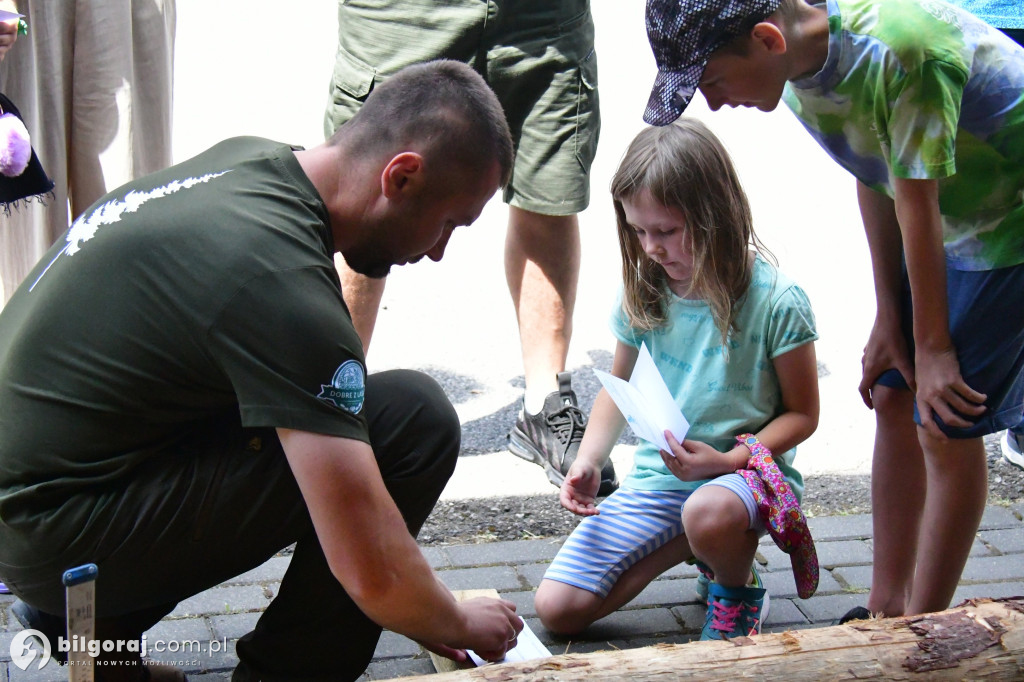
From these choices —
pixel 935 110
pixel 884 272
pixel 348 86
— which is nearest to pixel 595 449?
pixel 884 272

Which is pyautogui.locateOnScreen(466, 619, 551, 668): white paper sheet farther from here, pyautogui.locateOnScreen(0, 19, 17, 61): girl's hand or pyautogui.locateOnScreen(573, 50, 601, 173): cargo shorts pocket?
pyautogui.locateOnScreen(0, 19, 17, 61): girl's hand

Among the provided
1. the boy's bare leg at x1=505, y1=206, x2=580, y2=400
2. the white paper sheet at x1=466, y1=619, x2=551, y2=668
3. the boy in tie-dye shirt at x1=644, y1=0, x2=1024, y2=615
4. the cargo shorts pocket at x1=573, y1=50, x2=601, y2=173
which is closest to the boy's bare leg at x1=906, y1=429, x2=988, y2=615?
the boy in tie-dye shirt at x1=644, y1=0, x2=1024, y2=615

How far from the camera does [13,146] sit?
2703 millimetres

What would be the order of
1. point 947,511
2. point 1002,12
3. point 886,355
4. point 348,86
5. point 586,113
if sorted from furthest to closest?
point 586,113 < point 348,86 < point 1002,12 < point 886,355 < point 947,511

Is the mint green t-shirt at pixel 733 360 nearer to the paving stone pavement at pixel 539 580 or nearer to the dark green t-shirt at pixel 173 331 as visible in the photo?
the paving stone pavement at pixel 539 580

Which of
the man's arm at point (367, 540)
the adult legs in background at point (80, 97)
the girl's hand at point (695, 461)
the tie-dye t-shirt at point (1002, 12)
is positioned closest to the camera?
the man's arm at point (367, 540)

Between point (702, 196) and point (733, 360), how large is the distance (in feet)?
1.26

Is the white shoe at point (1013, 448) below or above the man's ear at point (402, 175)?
below

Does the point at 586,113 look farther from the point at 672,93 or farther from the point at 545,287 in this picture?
the point at 672,93

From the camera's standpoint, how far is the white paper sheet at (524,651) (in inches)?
86.4

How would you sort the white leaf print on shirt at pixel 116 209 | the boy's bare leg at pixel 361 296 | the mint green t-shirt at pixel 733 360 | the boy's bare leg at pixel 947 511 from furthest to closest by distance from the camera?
the boy's bare leg at pixel 361 296 < the mint green t-shirt at pixel 733 360 < the boy's bare leg at pixel 947 511 < the white leaf print on shirt at pixel 116 209

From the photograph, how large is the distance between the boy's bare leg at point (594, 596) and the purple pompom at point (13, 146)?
1.58 meters

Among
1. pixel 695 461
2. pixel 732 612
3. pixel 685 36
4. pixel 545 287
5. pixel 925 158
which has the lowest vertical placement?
pixel 732 612

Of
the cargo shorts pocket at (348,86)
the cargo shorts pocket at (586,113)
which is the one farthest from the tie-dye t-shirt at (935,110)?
the cargo shorts pocket at (348,86)
